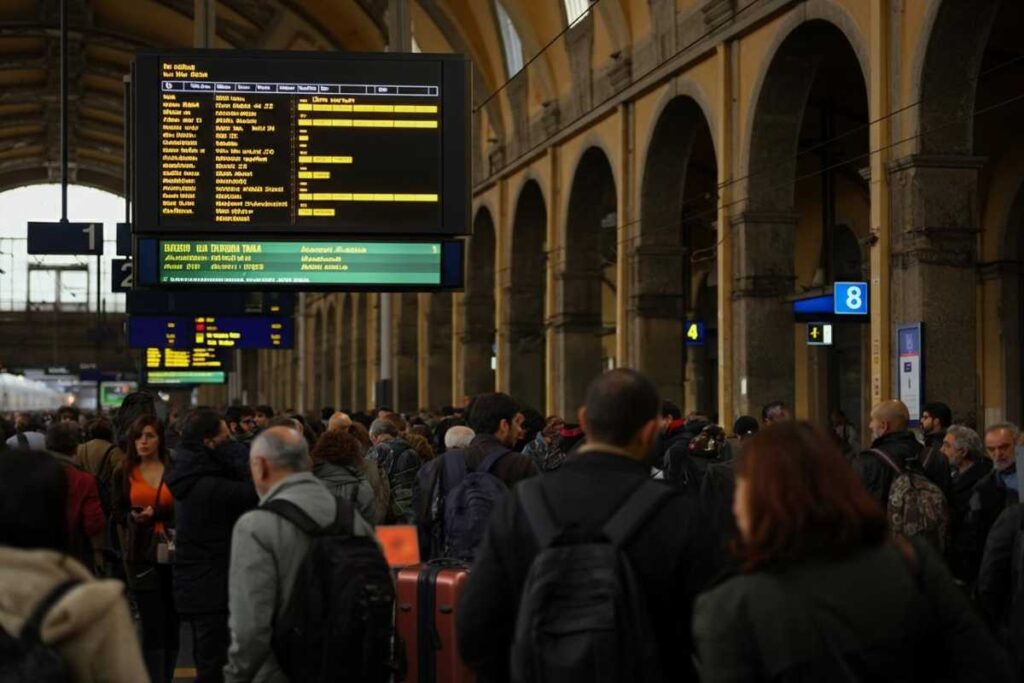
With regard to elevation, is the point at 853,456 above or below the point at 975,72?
below

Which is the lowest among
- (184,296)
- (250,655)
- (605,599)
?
(250,655)

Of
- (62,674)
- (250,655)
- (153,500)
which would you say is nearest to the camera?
(62,674)

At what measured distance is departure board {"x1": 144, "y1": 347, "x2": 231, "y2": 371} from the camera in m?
38.4

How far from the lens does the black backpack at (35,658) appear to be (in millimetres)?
3043

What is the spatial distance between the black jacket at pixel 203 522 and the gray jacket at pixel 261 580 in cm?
180

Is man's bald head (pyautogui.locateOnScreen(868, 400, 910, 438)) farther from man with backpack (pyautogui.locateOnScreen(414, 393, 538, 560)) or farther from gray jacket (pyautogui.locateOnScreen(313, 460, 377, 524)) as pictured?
gray jacket (pyautogui.locateOnScreen(313, 460, 377, 524))

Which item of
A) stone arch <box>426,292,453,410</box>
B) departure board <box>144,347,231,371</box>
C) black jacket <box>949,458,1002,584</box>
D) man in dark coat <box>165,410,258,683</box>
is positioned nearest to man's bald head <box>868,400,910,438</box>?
black jacket <box>949,458,1002,584</box>

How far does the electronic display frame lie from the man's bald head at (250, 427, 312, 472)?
7.80 m

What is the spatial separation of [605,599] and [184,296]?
23088 mm

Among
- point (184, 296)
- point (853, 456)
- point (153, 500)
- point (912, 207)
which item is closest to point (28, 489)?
point (153, 500)

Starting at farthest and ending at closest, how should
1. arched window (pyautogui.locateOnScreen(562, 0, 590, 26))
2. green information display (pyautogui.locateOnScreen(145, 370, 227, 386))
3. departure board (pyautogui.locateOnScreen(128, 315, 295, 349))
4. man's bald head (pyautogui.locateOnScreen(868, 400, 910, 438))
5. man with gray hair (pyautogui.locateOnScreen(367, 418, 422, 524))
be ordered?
green information display (pyautogui.locateOnScreen(145, 370, 227, 386))
departure board (pyautogui.locateOnScreen(128, 315, 295, 349))
arched window (pyautogui.locateOnScreen(562, 0, 590, 26))
man with gray hair (pyautogui.locateOnScreen(367, 418, 422, 524))
man's bald head (pyautogui.locateOnScreen(868, 400, 910, 438))

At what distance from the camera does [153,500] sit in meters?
8.05

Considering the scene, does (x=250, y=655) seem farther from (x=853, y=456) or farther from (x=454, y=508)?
(x=853, y=456)

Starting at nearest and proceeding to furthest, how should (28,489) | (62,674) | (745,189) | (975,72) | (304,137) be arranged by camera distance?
(62,674) < (28,489) < (304,137) < (975,72) < (745,189)
